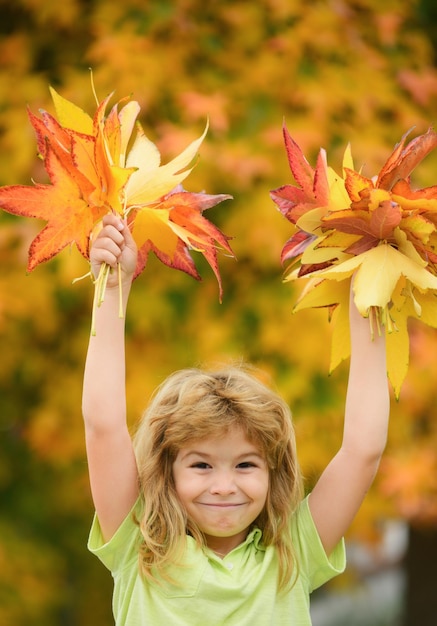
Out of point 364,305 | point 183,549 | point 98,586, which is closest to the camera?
point 364,305

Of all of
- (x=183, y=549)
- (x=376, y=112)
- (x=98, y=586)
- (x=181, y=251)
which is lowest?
(x=98, y=586)

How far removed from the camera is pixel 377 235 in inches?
70.0

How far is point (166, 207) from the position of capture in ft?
6.07

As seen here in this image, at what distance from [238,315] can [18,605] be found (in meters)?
2.02

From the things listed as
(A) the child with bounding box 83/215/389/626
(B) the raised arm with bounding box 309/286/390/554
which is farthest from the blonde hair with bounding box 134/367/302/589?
(B) the raised arm with bounding box 309/286/390/554

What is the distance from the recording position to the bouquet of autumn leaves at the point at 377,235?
1.73 m

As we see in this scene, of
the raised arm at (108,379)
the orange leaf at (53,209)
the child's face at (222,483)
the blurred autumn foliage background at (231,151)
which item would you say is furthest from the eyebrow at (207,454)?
the blurred autumn foliage background at (231,151)

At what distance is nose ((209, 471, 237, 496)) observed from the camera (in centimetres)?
182

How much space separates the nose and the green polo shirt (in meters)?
0.12

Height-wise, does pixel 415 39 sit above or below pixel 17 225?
above

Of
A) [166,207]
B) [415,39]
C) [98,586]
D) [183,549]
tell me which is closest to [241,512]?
[183,549]

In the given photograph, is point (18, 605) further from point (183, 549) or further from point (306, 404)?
point (183, 549)

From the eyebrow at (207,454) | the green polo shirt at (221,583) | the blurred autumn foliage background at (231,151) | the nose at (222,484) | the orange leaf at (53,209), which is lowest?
the green polo shirt at (221,583)

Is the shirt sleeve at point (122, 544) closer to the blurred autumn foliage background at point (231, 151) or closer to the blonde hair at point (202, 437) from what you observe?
the blonde hair at point (202, 437)
